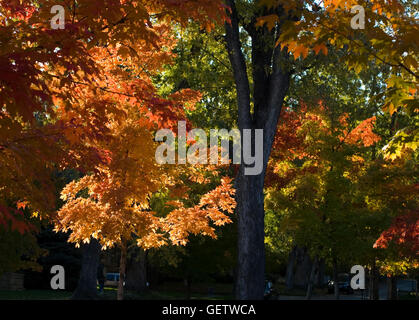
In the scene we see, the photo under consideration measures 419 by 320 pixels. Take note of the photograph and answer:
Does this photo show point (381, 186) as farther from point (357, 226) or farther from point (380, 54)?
point (380, 54)

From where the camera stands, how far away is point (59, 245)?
122 feet

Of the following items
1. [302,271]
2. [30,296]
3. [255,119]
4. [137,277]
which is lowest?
[30,296]

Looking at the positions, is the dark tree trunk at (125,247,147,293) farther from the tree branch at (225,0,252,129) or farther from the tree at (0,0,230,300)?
the tree at (0,0,230,300)

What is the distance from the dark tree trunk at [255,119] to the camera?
1274 cm

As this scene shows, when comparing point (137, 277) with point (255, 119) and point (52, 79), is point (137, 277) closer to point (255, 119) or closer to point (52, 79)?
point (255, 119)

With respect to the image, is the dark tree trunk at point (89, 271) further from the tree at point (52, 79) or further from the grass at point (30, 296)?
the tree at point (52, 79)

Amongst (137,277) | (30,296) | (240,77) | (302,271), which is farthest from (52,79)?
(302,271)

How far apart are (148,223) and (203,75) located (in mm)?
5039

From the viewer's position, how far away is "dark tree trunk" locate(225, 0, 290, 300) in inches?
502

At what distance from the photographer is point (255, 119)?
13500 mm

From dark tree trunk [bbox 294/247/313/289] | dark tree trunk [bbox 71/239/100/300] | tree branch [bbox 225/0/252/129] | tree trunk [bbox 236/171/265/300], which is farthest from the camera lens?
dark tree trunk [bbox 294/247/313/289]

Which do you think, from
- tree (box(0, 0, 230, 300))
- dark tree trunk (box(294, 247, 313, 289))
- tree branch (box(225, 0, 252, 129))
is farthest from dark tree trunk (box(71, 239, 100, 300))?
dark tree trunk (box(294, 247, 313, 289))

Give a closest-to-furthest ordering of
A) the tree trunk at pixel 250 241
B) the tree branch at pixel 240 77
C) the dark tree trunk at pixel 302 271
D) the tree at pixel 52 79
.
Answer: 1. the tree at pixel 52 79
2. the tree trunk at pixel 250 241
3. the tree branch at pixel 240 77
4. the dark tree trunk at pixel 302 271

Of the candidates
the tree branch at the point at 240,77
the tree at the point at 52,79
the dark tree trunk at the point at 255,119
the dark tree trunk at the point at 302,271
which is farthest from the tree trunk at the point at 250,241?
the dark tree trunk at the point at 302,271
